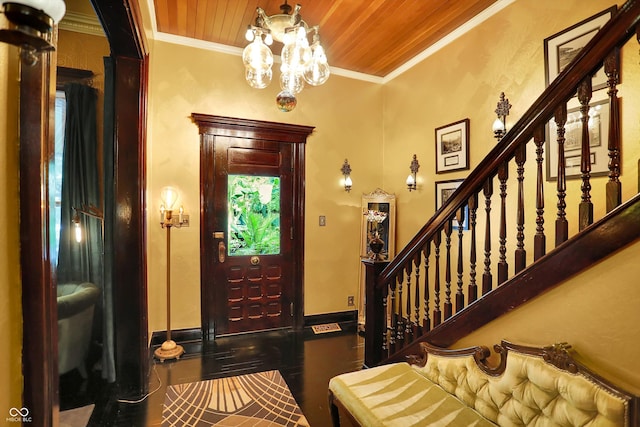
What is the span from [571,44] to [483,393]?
2475 mm

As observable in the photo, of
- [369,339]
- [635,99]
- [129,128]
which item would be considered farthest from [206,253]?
[635,99]

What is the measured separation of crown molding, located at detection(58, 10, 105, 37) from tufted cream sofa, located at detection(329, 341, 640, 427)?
305cm

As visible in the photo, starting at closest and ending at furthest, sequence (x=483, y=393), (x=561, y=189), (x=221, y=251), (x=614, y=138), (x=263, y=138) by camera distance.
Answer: (x=614, y=138)
(x=561, y=189)
(x=483, y=393)
(x=221, y=251)
(x=263, y=138)

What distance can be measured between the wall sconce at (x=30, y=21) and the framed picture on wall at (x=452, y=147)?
3.23 meters

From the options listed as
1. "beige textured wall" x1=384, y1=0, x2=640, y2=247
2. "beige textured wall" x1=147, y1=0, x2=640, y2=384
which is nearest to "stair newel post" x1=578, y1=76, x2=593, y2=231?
"beige textured wall" x1=147, y1=0, x2=640, y2=384

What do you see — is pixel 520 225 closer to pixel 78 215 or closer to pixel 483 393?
pixel 483 393

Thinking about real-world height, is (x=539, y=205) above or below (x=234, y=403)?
above

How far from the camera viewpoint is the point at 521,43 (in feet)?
9.07

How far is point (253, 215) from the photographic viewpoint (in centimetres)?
388

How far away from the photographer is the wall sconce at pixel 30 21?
2.15 feet

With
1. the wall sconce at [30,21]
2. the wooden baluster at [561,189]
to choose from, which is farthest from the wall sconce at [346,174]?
the wall sconce at [30,21]

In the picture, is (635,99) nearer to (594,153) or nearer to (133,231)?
(594,153)

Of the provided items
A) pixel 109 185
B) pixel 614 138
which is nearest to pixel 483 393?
pixel 614 138

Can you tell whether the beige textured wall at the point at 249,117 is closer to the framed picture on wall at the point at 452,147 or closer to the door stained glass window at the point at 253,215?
the door stained glass window at the point at 253,215
